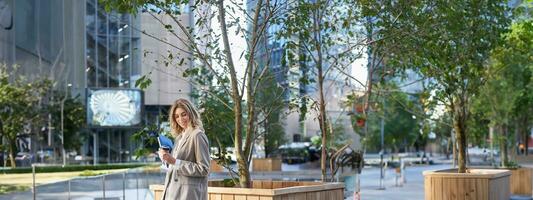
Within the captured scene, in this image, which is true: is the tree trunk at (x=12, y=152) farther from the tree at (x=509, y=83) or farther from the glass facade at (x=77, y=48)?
the tree at (x=509, y=83)

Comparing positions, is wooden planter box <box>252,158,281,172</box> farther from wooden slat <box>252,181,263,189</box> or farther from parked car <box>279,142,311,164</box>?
wooden slat <box>252,181,263,189</box>

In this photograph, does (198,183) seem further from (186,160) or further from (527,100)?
(527,100)

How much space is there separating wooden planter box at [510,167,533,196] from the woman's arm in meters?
16.4

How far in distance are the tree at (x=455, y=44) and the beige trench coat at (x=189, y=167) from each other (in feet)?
21.5

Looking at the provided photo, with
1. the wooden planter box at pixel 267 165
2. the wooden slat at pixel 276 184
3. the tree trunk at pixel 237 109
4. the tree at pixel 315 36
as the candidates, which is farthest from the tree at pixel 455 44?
the wooden planter box at pixel 267 165

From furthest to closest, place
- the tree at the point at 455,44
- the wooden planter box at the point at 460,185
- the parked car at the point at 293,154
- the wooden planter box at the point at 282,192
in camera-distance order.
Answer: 1. the parked car at the point at 293,154
2. the wooden planter box at the point at 460,185
3. the tree at the point at 455,44
4. the wooden planter box at the point at 282,192

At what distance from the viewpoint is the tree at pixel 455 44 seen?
1298cm

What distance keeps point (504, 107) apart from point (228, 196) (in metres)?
28.1

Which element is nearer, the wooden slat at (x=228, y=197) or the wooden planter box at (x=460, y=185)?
the wooden slat at (x=228, y=197)

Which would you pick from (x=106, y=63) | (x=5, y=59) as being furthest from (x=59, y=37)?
(x=106, y=63)

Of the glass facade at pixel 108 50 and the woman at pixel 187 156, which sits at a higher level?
the glass facade at pixel 108 50

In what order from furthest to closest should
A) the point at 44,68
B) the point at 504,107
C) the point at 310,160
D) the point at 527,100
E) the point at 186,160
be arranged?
the point at 310,160 < the point at 527,100 < the point at 504,107 < the point at 44,68 < the point at 186,160

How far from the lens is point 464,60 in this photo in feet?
47.5

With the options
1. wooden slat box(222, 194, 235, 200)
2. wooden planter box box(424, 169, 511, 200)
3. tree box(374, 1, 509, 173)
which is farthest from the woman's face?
wooden planter box box(424, 169, 511, 200)
